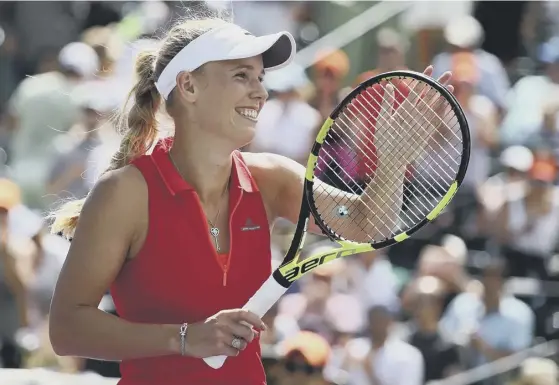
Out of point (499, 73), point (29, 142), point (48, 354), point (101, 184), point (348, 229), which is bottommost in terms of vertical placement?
point (48, 354)

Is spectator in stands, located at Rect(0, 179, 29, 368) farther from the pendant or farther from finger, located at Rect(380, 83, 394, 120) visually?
finger, located at Rect(380, 83, 394, 120)

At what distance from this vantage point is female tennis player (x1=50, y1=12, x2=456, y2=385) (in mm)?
2645

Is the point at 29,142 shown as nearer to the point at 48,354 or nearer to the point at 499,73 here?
the point at 48,354

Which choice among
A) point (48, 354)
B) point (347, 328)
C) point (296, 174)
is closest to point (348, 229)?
point (296, 174)

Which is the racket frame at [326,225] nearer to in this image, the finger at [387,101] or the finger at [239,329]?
the finger at [387,101]

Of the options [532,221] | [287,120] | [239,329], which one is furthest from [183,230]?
[287,120]

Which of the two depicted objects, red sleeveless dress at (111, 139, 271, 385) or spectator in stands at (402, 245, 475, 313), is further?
spectator in stands at (402, 245, 475, 313)

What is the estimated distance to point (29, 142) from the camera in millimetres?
6801

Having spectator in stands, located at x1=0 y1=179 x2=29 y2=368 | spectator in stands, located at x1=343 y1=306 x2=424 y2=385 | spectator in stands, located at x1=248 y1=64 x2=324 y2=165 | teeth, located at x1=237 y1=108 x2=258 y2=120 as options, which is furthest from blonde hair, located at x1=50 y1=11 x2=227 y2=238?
spectator in stands, located at x1=248 y1=64 x2=324 y2=165

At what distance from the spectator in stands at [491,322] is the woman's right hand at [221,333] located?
124 inches

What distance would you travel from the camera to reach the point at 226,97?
276 cm

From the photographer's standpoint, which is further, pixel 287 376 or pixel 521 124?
pixel 521 124

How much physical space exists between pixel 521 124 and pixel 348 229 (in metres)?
3.57

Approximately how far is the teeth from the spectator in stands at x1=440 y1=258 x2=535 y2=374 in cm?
306
